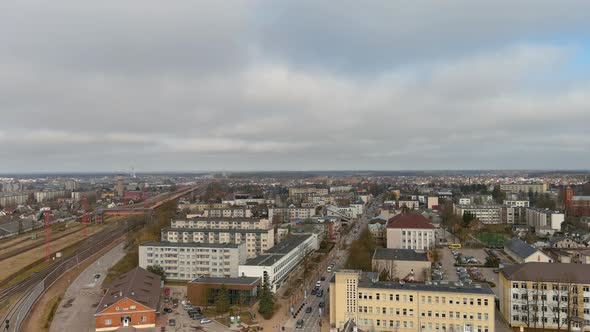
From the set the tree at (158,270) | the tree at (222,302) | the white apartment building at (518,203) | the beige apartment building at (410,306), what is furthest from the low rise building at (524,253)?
the white apartment building at (518,203)

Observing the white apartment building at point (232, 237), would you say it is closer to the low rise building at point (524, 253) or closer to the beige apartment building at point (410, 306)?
the beige apartment building at point (410, 306)

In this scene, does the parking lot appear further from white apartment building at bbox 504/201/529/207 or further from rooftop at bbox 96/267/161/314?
white apartment building at bbox 504/201/529/207

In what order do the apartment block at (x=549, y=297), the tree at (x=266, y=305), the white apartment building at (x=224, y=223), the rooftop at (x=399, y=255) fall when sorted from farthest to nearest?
the white apartment building at (x=224, y=223) → the rooftop at (x=399, y=255) → the tree at (x=266, y=305) → the apartment block at (x=549, y=297)

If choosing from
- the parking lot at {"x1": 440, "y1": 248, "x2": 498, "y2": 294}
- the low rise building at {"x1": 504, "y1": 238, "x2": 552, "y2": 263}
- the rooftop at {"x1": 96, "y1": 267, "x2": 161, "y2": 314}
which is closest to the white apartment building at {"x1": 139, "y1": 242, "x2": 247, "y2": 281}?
the rooftop at {"x1": 96, "y1": 267, "x2": 161, "y2": 314}

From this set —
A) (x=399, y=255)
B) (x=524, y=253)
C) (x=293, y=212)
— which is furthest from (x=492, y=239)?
(x=293, y=212)

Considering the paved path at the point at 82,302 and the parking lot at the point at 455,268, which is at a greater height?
the parking lot at the point at 455,268

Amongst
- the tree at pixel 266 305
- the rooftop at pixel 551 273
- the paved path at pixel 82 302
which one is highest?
the rooftop at pixel 551 273

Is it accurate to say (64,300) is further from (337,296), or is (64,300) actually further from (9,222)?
(9,222)
